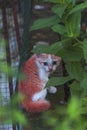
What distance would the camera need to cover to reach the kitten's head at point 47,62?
2.60 m

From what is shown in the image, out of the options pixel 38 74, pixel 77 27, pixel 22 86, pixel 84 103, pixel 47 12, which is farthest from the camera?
pixel 47 12

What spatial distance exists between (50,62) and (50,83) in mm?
981

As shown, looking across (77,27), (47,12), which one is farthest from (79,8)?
(47,12)

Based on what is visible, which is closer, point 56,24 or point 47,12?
point 56,24

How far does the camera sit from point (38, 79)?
2.71m

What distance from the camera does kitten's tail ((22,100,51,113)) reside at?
8.53 feet

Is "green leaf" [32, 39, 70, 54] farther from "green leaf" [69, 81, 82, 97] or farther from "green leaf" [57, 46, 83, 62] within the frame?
"green leaf" [69, 81, 82, 97]

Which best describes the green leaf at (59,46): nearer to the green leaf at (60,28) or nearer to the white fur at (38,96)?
the green leaf at (60,28)

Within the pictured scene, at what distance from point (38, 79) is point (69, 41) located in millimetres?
1165

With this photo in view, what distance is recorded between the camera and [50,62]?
8.68ft

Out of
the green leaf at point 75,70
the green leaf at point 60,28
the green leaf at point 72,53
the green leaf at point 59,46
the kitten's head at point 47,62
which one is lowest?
the kitten's head at point 47,62

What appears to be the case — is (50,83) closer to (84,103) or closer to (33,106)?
(84,103)

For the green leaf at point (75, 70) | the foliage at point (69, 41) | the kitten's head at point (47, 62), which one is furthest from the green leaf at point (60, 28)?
the kitten's head at point (47, 62)

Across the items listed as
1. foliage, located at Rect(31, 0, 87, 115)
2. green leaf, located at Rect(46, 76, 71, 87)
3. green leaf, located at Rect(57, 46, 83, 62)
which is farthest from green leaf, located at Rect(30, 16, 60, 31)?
green leaf, located at Rect(46, 76, 71, 87)
